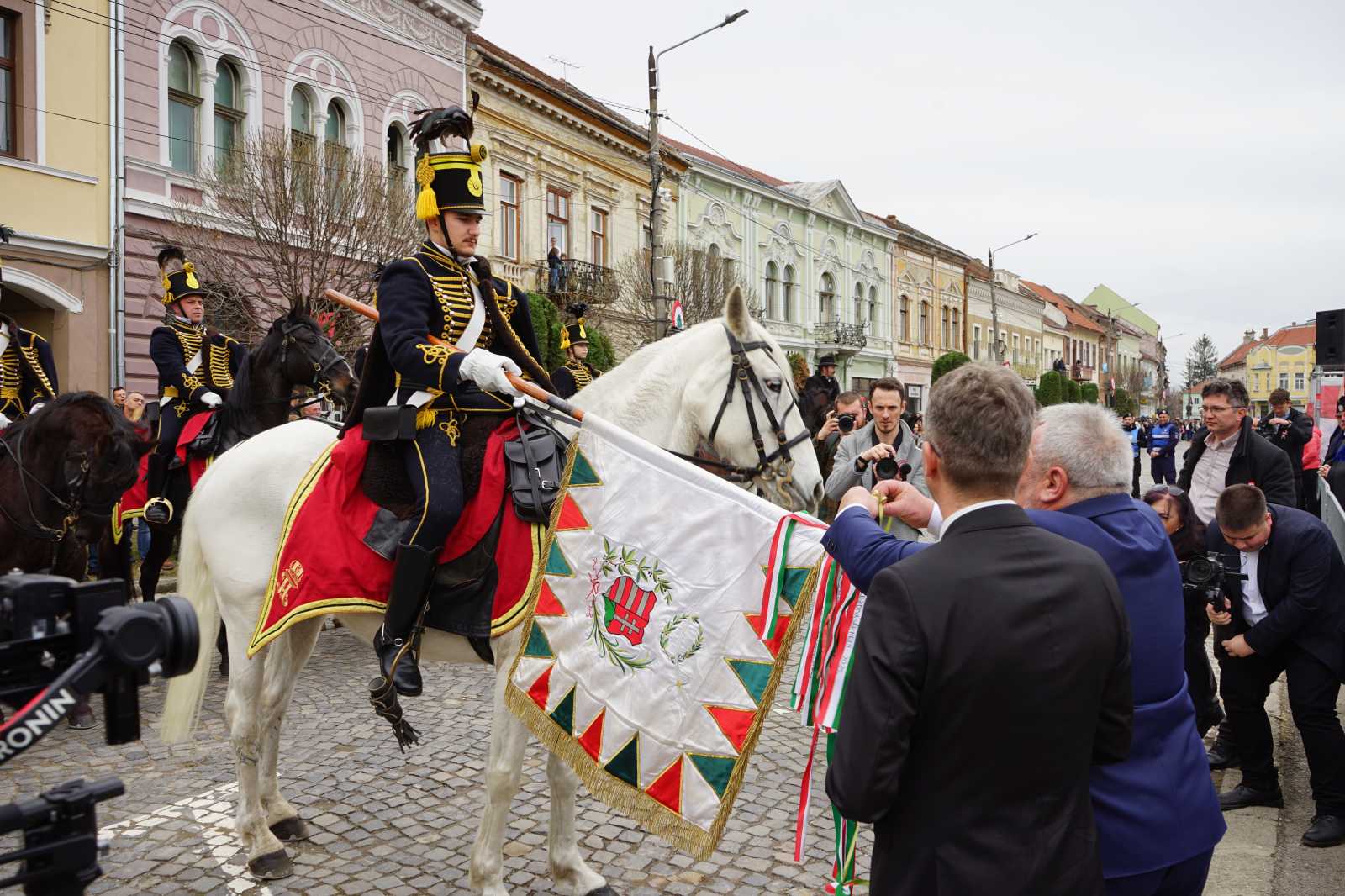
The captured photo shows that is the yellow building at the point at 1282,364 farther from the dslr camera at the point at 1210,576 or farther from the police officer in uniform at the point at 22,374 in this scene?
the police officer in uniform at the point at 22,374

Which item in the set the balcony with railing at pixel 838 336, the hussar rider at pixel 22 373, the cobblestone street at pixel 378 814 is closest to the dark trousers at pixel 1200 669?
the cobblestone street at pixel 378 814

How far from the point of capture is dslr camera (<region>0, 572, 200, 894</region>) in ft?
4.89

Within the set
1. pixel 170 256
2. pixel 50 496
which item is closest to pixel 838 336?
pixel 170 256

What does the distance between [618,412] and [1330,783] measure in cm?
372

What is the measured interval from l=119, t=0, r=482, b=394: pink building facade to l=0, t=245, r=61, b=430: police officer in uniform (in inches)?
236

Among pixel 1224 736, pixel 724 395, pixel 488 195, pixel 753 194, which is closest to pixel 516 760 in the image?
pixel 724 395

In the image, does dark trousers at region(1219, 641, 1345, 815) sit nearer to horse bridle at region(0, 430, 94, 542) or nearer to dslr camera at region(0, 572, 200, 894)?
dslr camera at region(0, 572, 200, 894)

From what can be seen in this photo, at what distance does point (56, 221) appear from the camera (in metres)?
13.3

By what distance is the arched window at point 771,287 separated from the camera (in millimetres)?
34219

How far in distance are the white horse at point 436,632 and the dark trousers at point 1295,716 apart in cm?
267

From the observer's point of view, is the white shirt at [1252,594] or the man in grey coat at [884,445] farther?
the man in grey coat at [884,445]

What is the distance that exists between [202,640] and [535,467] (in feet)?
6.75

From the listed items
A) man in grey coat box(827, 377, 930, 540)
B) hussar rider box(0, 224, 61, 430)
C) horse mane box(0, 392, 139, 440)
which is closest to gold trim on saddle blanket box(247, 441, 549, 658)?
horse mane box(0, 392, 139, 440)

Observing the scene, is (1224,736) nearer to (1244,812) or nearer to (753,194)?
(1244,812)
